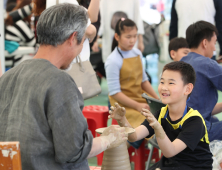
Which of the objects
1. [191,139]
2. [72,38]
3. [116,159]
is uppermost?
[72,38]

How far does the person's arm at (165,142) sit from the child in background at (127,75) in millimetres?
1066

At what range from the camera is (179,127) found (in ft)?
5.16

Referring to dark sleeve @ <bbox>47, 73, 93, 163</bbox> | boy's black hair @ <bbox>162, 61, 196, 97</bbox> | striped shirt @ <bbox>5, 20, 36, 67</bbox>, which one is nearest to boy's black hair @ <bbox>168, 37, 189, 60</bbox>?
boy's black hair @ <bbox>162, 61, 196, 97</bbox>

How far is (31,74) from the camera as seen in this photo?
1158mm

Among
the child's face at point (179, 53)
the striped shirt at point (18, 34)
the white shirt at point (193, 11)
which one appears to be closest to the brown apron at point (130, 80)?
the child's face at point (179, 53)

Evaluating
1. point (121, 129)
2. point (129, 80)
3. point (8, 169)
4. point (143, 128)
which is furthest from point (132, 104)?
point (8, 169)

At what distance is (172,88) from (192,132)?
0.25 meters

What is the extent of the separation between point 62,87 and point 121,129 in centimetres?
38

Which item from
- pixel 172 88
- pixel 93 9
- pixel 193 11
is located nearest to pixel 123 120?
pixel 172 88

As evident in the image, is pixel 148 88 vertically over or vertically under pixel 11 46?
under

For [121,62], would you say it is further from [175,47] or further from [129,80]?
[175,47]

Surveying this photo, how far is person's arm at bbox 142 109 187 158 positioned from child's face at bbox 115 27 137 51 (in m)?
1.50

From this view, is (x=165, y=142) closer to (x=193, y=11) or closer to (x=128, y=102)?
(x=128, y=102)

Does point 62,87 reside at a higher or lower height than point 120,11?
lower
